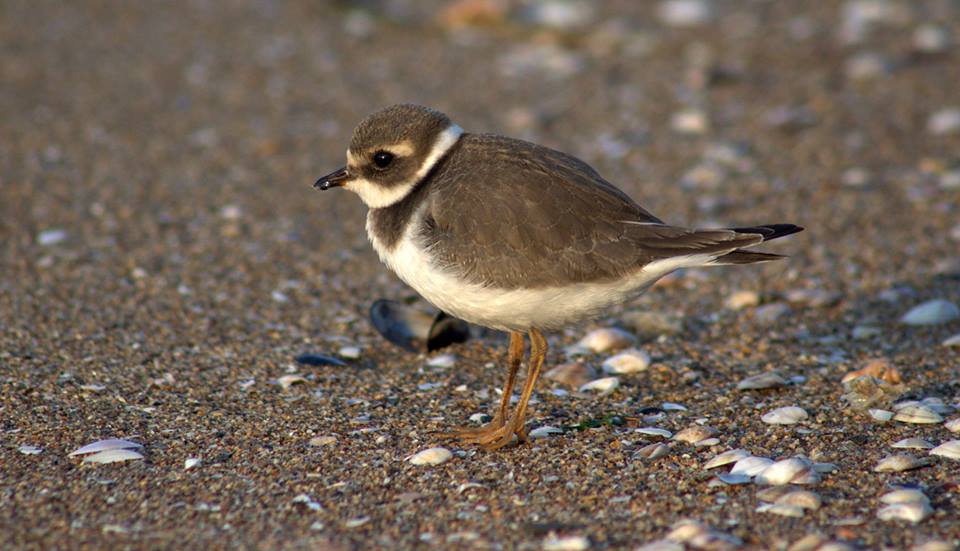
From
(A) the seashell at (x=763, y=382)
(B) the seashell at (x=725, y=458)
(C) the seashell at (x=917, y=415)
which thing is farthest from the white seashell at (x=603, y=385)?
(C) the seashell at (x=917, y=415)

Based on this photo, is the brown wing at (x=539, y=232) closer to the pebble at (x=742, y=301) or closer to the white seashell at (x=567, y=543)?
the white seashell at (x=567, y=543)

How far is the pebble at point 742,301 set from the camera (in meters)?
6.45

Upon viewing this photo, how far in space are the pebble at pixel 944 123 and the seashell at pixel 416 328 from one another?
495cm

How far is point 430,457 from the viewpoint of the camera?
4.52 metres

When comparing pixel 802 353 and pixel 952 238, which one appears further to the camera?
pixel 952 238

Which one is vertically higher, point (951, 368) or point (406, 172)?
point (406, 172)

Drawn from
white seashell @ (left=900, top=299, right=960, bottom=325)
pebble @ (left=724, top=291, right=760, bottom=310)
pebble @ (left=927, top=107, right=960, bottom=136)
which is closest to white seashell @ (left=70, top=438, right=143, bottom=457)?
pebble @ (left=724, top=291, right=760, bottom=310)

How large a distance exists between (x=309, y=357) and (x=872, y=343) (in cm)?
302

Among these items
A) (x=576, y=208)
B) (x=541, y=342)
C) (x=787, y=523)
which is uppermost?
(x=576, y=208)

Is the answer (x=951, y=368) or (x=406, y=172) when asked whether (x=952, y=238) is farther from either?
(x=406, y=172)

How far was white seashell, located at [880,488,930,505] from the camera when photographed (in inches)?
155

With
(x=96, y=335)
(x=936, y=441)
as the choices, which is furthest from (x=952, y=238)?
(x=96, y=335)

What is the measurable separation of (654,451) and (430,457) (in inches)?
36.9

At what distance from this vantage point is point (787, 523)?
3.88 meters
